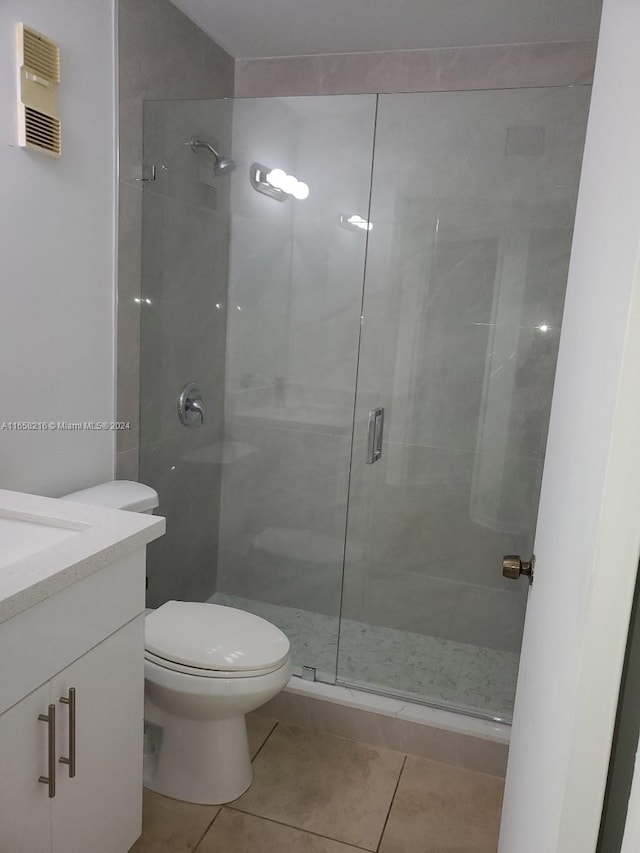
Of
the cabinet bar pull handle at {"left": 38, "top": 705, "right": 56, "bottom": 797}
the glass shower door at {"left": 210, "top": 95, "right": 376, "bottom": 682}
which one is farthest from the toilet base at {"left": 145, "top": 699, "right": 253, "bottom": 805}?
the cabinet bar pull handle at {"left": 38, "top": 705, "right": 56, "bottom": 797}

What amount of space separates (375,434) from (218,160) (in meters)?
1.20

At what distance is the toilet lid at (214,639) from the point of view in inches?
68.2

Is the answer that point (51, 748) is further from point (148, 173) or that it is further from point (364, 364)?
point (148, 173)

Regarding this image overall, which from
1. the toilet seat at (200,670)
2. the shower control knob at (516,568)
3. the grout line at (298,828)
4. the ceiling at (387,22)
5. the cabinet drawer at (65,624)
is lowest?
the grout line at (298,828)

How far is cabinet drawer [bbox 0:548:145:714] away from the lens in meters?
1.11

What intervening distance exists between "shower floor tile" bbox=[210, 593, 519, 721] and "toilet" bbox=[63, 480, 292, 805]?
520mm

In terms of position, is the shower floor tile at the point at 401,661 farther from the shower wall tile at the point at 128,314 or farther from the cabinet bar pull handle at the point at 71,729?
the cabinet bar pull handle at the point at 71,729

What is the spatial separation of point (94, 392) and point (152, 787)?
1235 mm

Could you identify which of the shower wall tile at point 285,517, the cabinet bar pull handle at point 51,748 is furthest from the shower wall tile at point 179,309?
the cabinet bar pull handle at point 51,748

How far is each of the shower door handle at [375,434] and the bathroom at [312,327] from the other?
34mm

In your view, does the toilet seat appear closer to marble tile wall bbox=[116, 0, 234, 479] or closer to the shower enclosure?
the shower enclosure

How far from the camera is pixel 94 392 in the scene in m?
2.20

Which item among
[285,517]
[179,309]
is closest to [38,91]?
[179,309]

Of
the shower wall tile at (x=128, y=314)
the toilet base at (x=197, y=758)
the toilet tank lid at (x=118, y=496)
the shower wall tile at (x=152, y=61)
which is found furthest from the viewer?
the shower wall tile at (x=128, y=314)
